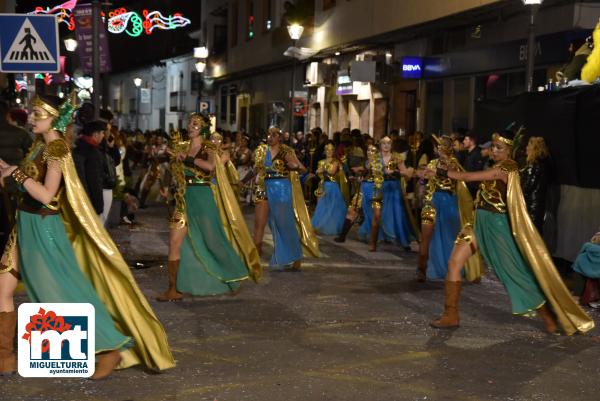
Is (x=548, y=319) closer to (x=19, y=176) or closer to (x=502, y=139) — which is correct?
(x=502, y=139)

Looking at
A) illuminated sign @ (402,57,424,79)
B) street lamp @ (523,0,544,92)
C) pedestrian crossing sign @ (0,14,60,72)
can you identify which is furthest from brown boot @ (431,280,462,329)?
illuminated sign @ (402,57,424,79)

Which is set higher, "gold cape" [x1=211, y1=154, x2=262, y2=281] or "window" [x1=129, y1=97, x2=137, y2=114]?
"window" [x1=129, y1=97, x2=137, y2=114]

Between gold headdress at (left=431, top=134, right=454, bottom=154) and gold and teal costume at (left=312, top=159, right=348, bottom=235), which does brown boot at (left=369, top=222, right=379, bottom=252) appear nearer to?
gold and teal costume at (left=312, top=159, right=348, bottom=235)

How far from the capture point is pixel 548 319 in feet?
27.8

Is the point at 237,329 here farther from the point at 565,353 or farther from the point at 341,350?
the point at 565,353

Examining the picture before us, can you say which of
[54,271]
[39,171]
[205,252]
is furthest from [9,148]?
[54,271]

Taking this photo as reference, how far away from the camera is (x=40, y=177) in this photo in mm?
6273

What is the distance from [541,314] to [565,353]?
801 millimetres

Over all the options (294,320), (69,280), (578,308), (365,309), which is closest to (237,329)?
(294,320)

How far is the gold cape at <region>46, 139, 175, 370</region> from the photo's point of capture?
6.30 m

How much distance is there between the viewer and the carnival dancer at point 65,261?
6176 mm

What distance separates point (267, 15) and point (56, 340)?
3487 centimetres

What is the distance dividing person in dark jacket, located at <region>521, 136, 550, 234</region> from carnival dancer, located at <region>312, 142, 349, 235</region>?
5.09 metres

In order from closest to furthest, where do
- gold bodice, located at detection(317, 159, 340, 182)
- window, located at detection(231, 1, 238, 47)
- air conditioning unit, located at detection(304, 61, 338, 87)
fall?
gold bodice, located at detection(317, 159, 340, 182) < air conditioning unit, located at detection(304, 61, 338, 87) < window, located at detection(231, 1, 238, 47)
